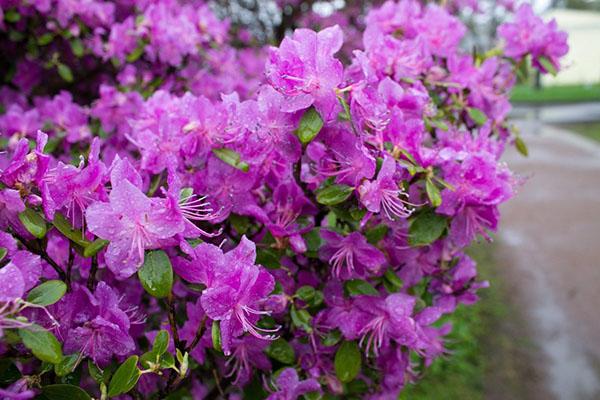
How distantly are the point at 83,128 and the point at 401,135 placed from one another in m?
1.19

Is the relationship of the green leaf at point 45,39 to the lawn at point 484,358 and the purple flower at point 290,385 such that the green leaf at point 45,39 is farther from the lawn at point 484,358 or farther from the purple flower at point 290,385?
the lawn at point 484,358

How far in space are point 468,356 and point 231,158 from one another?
3.27 metres

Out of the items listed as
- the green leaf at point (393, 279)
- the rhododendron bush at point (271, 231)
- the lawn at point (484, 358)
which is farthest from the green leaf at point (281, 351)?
the lawn at point (484, 358)

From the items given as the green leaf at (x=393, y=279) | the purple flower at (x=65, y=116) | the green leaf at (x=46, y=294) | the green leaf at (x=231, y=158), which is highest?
the green leaf at (x=231, y=158)

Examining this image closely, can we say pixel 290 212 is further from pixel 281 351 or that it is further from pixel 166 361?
pixel 166 361

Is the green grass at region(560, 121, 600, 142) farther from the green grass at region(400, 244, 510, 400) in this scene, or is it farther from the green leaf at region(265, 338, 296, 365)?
the green leaf at region(265, 338, 296, 365)

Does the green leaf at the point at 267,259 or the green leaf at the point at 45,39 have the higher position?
the green leaf at the point at 45,39

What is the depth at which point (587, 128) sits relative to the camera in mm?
13609

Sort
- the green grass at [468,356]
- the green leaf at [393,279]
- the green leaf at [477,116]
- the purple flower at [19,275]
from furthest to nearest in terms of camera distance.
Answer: the green grass at [468,356] → the green leaf at [477,116] → the green leaf at [393,279] → the purple flower at [19,275]

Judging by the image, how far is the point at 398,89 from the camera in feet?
4.00

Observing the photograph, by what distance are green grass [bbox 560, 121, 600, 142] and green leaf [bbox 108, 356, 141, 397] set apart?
42.9 feet

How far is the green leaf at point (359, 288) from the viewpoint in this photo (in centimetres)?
118

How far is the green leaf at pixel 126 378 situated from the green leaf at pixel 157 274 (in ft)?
0.36

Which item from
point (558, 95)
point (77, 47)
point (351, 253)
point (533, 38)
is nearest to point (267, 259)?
point (351, 253)
